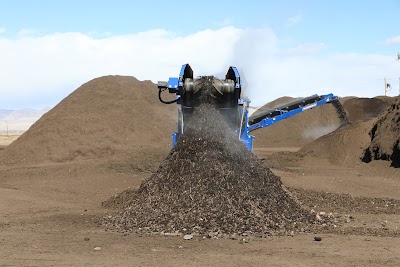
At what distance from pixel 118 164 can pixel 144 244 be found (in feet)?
43.2

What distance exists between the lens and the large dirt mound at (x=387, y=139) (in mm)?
22031

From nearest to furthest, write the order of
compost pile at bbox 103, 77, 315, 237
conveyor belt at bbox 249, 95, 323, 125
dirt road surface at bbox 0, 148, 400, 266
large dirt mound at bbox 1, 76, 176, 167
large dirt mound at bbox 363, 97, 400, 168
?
dirt road surface at bbox 0, 148, 400, 266, compost pile at bbox 103, 77, 315, 237, large dirt mound at bbox 363, 97, 400, 168, conveyor belt at bbox 249, 95, 323, 125, large dirt mound at bbox 1, 76, 176, 167

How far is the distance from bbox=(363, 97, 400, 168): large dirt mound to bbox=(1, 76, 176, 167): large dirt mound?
9192mm

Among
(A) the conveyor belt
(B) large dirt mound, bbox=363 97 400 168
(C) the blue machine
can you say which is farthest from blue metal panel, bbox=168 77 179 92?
(B) large dirt mound, bbox=363 97 400 168

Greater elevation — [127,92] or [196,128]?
[127,92]

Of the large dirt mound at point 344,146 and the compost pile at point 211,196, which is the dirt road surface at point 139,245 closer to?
the compost pile at point 211,196


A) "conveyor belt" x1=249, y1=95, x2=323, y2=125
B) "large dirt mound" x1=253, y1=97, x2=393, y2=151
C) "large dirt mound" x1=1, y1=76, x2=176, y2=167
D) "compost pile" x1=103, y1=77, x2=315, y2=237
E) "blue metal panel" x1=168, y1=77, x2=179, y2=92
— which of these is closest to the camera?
"compost pile" x1=103, y1=77, x2=315, y2=237

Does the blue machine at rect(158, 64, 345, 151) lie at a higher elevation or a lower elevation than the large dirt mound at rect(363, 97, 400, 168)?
higher

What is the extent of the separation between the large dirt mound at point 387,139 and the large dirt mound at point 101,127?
30.2ft

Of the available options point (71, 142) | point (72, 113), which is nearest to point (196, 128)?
point (71, 142)

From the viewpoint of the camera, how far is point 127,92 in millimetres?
35844

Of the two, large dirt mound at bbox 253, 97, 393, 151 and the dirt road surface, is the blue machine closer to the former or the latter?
the dirt road surface

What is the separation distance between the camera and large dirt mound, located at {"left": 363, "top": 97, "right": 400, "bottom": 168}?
22.0 meters

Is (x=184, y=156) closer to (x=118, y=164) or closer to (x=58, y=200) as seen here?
(x=58, y=200)
